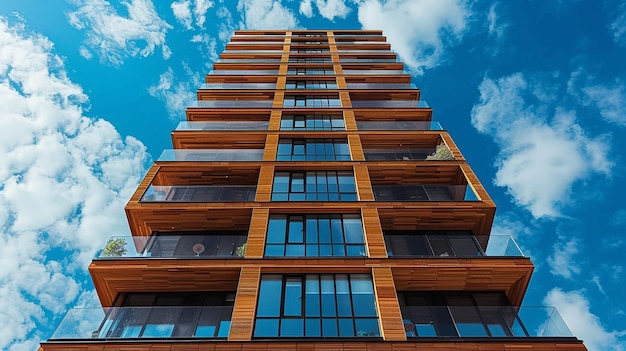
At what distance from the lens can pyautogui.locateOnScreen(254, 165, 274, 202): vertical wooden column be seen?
16.3 m

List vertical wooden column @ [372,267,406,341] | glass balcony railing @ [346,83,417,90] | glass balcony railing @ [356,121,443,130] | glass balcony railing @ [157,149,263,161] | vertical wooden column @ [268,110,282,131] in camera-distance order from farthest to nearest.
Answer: glass balcony railing @ [346,83,417,90], glass balcony railing @ [356,121,443,130], vertical wooden column @ [268,110,282,131], glass balcony railing @ [157,149,263,161], vertical wooden column @ [372,267,406,341]

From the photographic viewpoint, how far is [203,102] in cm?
2422

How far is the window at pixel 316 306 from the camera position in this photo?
11.7 m

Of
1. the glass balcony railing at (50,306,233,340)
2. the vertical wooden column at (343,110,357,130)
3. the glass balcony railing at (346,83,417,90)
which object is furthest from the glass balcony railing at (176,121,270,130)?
the glass balcony railing at (50,306,233,340)

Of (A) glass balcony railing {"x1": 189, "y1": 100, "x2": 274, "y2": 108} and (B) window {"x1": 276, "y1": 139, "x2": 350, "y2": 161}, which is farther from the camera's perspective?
(A) glass balcony railing {"x1": 189, "y1": 100, "x2": 274, "y2": 108}

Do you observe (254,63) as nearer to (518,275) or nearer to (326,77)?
(326,77)

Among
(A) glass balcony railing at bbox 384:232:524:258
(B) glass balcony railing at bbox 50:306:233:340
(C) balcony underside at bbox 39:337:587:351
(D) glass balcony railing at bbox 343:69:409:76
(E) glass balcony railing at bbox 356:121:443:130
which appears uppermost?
(D) glass balcony railing at bbox 343:69:409:76

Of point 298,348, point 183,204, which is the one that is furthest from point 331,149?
point 298,348

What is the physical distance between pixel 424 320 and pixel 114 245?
10.0m

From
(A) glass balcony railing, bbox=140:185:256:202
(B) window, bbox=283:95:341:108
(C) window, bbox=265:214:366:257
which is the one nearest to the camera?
(C) window, bbox=265:214:366:257

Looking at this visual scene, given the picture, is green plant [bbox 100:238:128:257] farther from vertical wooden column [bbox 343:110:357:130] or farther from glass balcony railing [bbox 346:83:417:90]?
glass balcony railing [bbox 346:83:417:90]

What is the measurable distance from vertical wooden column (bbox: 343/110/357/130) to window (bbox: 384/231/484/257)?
698 centimetres

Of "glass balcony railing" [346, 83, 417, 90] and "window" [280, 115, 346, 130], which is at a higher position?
"glass balcony railing" [346, 83, 417, 90]

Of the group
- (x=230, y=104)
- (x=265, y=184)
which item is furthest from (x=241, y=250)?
(x=230, y=104)
